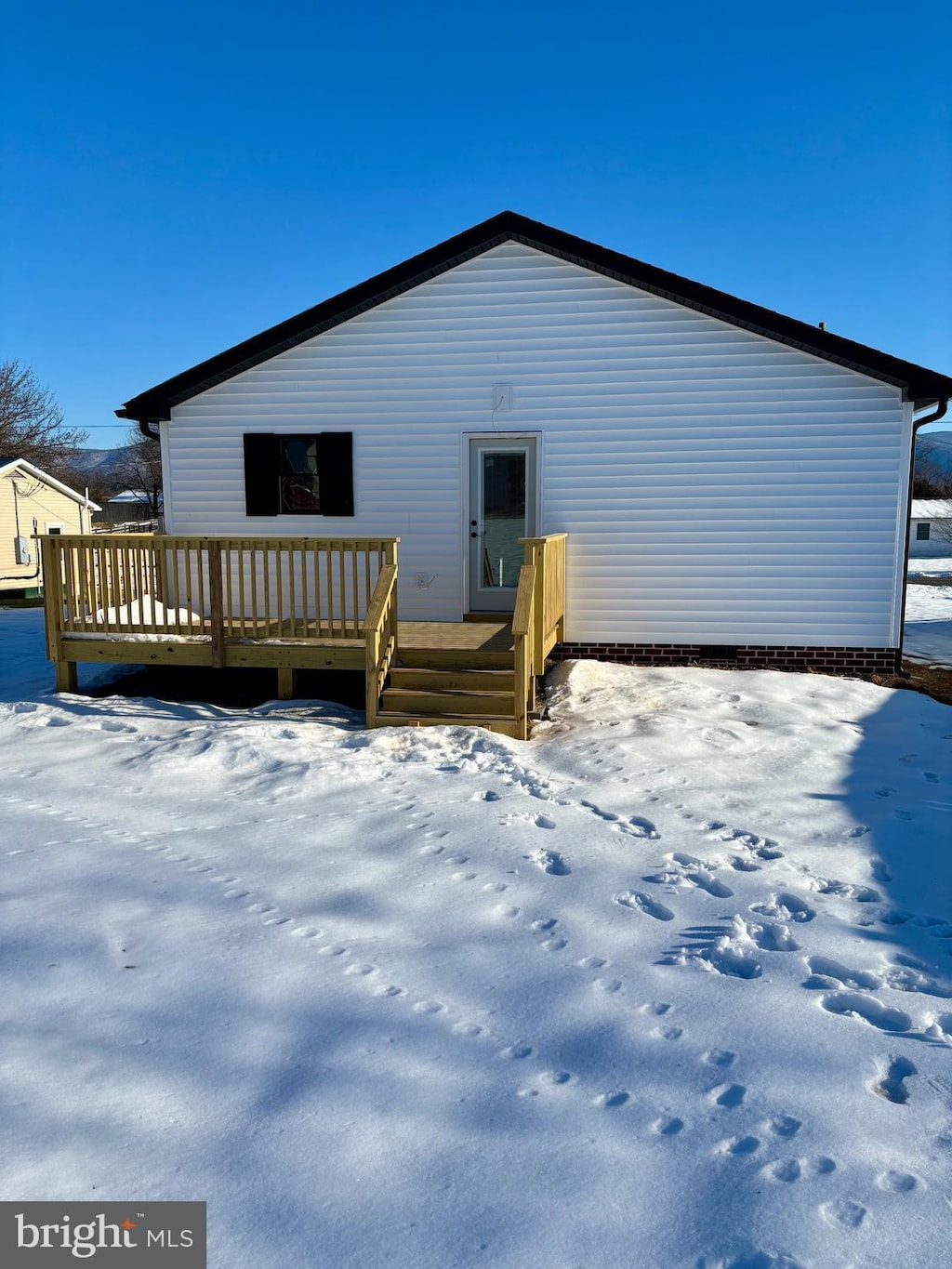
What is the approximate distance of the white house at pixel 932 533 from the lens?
44.5 meters

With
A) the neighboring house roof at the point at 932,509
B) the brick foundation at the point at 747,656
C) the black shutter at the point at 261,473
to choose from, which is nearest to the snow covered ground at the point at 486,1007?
the brick foundation at the point at 747,656

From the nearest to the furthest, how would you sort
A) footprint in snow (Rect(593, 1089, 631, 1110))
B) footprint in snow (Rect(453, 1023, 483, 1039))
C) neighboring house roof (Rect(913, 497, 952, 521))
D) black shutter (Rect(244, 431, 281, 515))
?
footprint in snow (Rect(593, 1089, 631, 1110)) < footprint in snow (Rect(453, 1023, 483, 1039)) < black shutter (Rect(244, 431, 281, 515)) < neighboring house roof (Rect(913, 497, 952, 521))

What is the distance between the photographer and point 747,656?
940 cm

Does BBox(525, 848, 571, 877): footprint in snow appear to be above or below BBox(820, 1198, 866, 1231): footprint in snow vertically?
above

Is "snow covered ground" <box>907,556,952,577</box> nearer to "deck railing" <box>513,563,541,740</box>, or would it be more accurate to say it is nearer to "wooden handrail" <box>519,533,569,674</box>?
"wooden handrail" <box>519,533,569,674</box>

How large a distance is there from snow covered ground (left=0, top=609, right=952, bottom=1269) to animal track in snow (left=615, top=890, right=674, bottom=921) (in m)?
0.03

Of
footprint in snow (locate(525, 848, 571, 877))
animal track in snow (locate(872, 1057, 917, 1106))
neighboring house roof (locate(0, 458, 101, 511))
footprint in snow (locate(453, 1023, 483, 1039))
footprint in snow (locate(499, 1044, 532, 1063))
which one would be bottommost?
footprint in snow (locate(499, 1044, 532, 1063))

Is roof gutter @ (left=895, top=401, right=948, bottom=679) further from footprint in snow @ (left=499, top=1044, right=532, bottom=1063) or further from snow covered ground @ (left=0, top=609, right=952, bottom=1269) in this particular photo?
footprint in snow @ (left=499, top=1044, right=532, bottom=1063)

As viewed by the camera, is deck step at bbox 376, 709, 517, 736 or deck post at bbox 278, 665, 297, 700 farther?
deck post at bbox 278, 665, 297, 700

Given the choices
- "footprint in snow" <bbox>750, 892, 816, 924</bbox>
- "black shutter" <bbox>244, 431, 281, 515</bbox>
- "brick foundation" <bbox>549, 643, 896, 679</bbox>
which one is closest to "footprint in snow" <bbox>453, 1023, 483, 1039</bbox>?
"footprint in snow" <bbox>750, 892, 816, 924</bbox>

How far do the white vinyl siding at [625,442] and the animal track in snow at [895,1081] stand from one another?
6.92 metres

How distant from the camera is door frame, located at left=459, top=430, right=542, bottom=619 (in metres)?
9.47

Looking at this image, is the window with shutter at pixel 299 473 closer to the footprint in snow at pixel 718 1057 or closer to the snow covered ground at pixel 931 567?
the footprint in snow at pixel 718 1057

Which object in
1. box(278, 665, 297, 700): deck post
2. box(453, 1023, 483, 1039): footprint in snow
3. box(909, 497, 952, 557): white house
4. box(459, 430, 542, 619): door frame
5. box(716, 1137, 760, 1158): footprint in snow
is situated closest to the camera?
box(716, 1137, 760, 1158): footprint in snow
